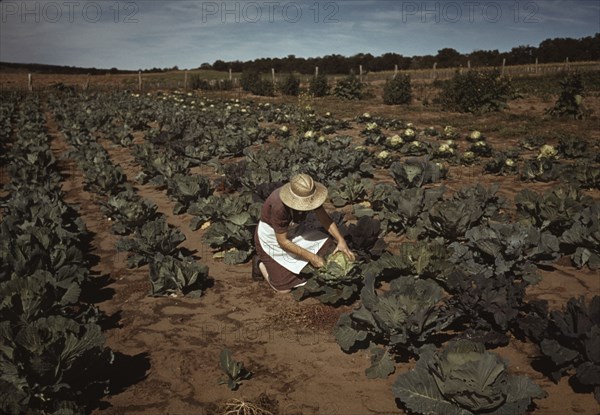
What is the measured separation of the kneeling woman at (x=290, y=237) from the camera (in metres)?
3.93

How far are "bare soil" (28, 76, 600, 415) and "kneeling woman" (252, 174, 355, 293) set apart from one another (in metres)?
0.24

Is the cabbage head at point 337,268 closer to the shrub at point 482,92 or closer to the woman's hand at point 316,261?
the woman's hand at point 316,261

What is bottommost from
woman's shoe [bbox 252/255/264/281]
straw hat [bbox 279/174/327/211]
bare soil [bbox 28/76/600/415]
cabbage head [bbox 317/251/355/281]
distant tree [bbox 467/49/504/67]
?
bare soil [bbox 28/76/600/415]

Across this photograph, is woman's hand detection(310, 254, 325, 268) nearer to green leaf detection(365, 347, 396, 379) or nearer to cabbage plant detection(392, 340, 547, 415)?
green leaf detection(365, 347, 396, 379)

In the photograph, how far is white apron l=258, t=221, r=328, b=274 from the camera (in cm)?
437

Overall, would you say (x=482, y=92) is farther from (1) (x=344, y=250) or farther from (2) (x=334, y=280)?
(2) (x=334, y=280)

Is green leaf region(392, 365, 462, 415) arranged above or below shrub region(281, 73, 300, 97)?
below

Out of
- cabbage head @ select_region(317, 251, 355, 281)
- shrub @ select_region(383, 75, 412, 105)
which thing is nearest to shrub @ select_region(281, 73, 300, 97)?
shrub @ select_region(383, 75, 412, 105)

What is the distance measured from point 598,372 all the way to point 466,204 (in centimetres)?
285

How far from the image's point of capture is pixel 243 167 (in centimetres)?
804

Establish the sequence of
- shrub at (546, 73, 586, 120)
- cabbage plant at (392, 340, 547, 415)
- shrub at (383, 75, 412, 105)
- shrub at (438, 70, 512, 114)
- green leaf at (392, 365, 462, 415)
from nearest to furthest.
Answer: cabbage plant at (392, 340, 547, 415) < green leaf at (392, 365, 462, 415) < shrub at (546, 73, 586, 120) < shrub at (438, 70, 512, 114) < shrub at (383, 75, 412, 105)

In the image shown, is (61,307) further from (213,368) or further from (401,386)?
(401,386)

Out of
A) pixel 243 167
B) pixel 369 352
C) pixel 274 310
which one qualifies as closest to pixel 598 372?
pixel 369 352

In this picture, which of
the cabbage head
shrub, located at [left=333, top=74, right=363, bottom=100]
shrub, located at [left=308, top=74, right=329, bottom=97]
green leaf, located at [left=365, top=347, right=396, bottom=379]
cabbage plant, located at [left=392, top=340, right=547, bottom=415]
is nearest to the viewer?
cabbage plant, located at [left=392, top=340, right=547, bottom=415]
